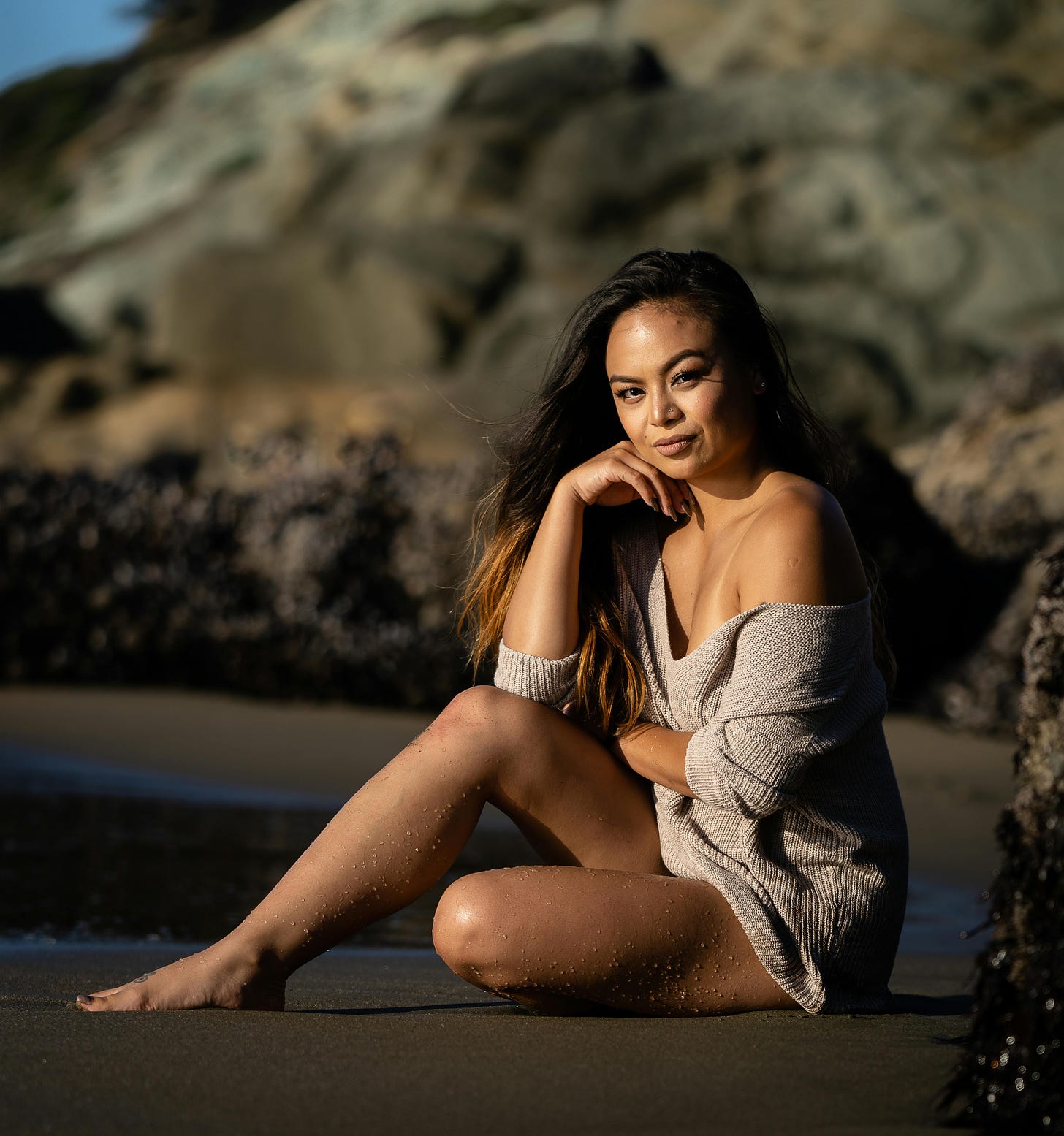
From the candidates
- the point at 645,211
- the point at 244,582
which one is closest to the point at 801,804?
the point at 244,582

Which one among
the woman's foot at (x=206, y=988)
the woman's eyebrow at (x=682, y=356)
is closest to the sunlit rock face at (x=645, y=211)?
the woman's eyebrow at (x=682, y=356)

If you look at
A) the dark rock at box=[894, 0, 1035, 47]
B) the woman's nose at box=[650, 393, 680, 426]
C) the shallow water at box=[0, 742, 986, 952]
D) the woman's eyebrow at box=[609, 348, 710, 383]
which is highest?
the dark rock at box=[894, 0, 1035, 47]

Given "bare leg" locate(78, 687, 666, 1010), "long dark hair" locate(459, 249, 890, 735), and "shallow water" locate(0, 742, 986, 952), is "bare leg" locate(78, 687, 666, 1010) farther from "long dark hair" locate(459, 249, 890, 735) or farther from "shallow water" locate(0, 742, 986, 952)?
"shallow water" locate(0, 742, 986, 952)

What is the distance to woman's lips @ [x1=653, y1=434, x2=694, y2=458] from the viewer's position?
2885 millimetres

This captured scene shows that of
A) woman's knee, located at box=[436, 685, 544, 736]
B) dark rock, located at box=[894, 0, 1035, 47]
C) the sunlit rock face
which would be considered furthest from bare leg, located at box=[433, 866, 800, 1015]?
dark rock, located at box=[894, 0, 1035, 47]

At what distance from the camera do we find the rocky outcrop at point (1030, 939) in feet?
5.51

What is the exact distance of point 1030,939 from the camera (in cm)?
171

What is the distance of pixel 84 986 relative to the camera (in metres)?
2.82

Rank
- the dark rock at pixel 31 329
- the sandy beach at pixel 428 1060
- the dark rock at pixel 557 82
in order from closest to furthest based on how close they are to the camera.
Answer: the sandy beach at pixel 428 1060, the dark rock at pixel 31 329, the dark rock at pixel 557 82

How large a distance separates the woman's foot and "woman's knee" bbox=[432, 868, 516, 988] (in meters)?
0.33

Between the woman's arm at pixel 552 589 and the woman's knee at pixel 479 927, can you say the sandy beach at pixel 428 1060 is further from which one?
the woman's arm at pixel 552 589

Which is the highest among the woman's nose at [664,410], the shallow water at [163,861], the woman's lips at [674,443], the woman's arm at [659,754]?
the woman's nose at [664,410]

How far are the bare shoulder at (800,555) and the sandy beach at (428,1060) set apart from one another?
725mm

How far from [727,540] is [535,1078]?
Result: 1.21m
